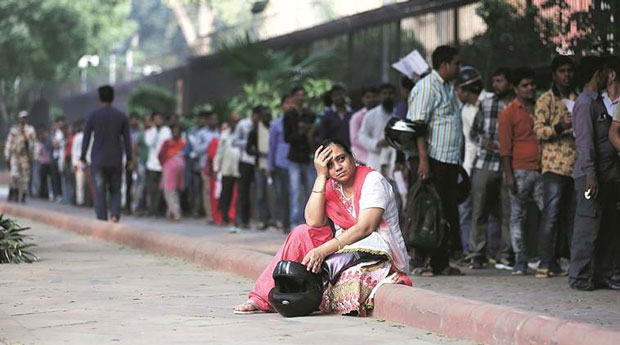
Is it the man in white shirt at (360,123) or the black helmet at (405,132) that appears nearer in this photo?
the black helmet at (405,132)

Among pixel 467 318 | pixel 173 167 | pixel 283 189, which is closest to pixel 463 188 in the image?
pixel 467 318

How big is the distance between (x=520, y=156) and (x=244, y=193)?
781 cm

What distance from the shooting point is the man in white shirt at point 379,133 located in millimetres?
15266

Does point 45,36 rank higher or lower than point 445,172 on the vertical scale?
higher

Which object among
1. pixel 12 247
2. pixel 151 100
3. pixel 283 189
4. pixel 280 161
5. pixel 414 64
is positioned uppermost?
pixel 151 100

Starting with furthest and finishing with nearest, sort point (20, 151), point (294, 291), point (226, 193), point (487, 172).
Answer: point (20, 151), point (226, 193), point (487, 172), point (294, 291)

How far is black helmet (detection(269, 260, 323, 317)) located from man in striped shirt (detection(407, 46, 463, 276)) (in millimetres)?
3182

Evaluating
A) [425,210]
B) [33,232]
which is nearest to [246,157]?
[33,232]

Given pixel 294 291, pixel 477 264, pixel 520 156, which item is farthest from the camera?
pixel 477 264

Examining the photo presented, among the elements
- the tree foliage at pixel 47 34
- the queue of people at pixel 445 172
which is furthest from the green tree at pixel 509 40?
the tree foliage at pixel 47 34

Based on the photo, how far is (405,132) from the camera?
11875 mm

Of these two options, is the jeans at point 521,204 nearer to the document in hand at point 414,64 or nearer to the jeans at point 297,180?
the document in hand at point 414,64

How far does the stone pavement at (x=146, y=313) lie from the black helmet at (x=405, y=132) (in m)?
1.71

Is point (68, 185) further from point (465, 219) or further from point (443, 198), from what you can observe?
point (443, 198)
